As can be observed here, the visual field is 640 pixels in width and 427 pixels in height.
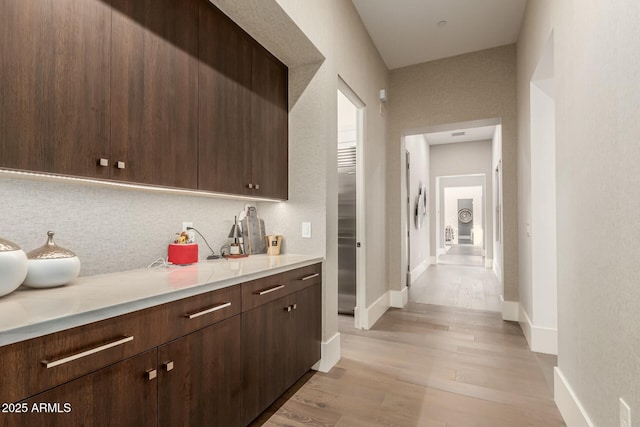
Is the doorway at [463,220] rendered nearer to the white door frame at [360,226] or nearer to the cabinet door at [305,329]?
the white door frame at [360,226]

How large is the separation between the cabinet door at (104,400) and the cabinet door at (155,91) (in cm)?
81

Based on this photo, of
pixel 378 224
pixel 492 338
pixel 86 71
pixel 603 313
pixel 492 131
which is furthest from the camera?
pixel 492 131

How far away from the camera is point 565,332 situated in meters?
1.95

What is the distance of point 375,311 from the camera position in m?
3.63

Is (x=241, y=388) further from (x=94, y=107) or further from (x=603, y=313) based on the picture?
(x=603, y=313)

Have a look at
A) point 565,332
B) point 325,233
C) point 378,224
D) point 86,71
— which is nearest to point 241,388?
point 325,233

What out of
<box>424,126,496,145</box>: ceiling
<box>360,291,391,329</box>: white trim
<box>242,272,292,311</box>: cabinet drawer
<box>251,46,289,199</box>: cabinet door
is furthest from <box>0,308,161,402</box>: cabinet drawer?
<box>424,126,496,145</box>: ceiling

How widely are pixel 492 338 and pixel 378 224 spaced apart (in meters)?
1.66

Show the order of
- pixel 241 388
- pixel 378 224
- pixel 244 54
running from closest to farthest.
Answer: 1. pixel 241 388
2. pixel 244 54
3. pixel 378 224

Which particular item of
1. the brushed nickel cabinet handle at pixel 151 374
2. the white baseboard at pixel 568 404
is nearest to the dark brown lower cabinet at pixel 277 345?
the brushed nickel cabinet handle at pixel 151 374

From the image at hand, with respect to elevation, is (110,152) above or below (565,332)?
above

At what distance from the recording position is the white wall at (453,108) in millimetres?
3709

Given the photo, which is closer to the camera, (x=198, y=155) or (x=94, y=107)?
(x=94, y=107)

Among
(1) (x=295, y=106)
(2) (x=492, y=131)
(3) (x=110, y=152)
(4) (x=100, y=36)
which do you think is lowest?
(3) (x=110, y=152)
